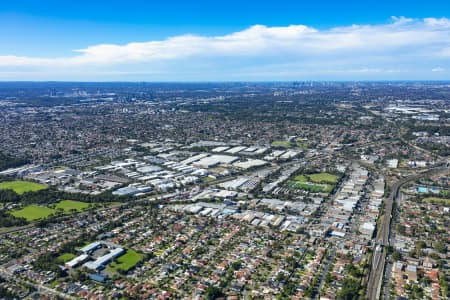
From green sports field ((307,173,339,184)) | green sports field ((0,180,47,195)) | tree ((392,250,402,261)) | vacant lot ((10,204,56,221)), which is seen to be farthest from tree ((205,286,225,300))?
green sports field ((0,180,47,195))

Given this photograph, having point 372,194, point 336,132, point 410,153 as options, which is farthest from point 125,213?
point 336,132

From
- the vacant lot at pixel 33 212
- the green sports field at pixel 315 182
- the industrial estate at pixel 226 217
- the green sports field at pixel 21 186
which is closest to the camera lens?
the industrial estate at pixel 226 217

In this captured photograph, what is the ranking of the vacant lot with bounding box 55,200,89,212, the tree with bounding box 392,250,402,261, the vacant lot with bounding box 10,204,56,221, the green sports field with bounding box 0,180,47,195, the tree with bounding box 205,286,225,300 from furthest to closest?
the green sports field with bounding box 0,180,47,195 → the vacant lot with bounding box 55,200,89,212 → the vacant lot with bounding box 10,204,56,221 → the tree with bounding box 392,250,402,261 → the tree with bounding box 205,286,225,300

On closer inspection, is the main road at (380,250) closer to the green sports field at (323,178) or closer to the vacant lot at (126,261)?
the green sports field at (323,178)

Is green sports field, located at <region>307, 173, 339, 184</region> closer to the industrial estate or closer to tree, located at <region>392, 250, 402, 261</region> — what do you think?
the industrial estate

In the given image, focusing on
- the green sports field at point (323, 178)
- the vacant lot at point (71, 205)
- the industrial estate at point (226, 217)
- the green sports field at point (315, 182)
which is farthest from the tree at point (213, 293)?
the green sports field at point (323, 178)

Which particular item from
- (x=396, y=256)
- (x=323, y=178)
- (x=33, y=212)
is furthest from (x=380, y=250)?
(x=33, y=212)
